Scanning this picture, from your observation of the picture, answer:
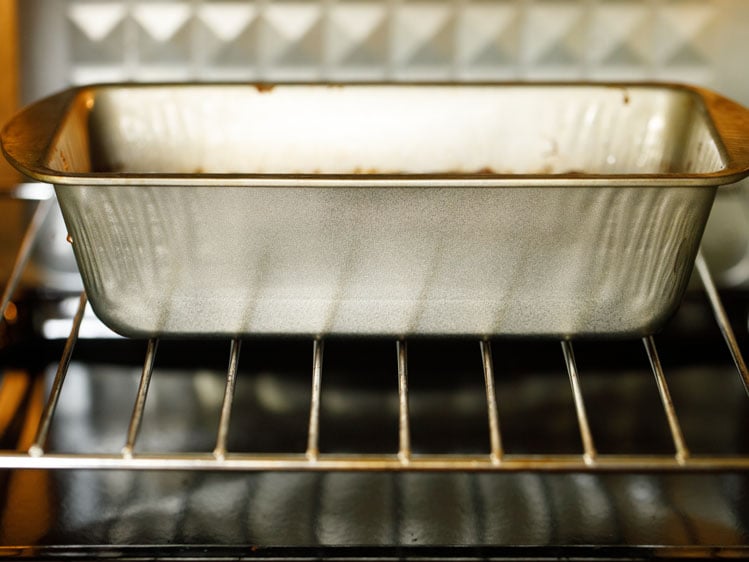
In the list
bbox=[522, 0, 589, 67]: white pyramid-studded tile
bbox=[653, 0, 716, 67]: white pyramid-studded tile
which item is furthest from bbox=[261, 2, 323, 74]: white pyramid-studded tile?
bbox=[653, 0, 716, 67]: white pyramid-studded tile

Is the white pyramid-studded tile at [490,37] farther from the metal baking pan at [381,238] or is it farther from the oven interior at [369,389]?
the metal baking pan at [381,238]

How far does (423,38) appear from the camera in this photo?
818mm

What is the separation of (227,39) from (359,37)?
5.3 inches

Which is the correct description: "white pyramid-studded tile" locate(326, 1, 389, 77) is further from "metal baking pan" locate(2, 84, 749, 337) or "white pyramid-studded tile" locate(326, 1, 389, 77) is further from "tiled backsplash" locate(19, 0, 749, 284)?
"metal baking pan" locate(2, 84, 749, 337)

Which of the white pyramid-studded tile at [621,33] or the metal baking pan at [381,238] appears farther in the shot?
the white pyramid-studded tile at [621,33]

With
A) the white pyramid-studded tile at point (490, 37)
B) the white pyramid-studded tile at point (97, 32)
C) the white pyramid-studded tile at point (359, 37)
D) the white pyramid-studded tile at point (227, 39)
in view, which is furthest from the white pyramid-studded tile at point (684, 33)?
the white pyramid-studded tile at point (97, 32)

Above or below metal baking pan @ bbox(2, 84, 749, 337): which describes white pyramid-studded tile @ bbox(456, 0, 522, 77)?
above

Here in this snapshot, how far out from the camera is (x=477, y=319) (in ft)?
2.04

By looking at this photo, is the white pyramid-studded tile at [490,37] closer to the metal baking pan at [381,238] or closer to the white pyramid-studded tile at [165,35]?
the metal baking pan at [381,238]

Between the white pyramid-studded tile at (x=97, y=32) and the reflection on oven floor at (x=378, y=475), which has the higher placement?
the white pyramid-studded tile at (x=97, y=32)

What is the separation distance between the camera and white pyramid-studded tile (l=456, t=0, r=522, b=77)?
81 centimetres

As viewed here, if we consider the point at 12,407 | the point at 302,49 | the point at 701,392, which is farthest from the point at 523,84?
the point at 12,407

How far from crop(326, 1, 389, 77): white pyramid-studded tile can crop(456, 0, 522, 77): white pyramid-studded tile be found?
8cm

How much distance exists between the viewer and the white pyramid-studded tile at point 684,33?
0.81m
